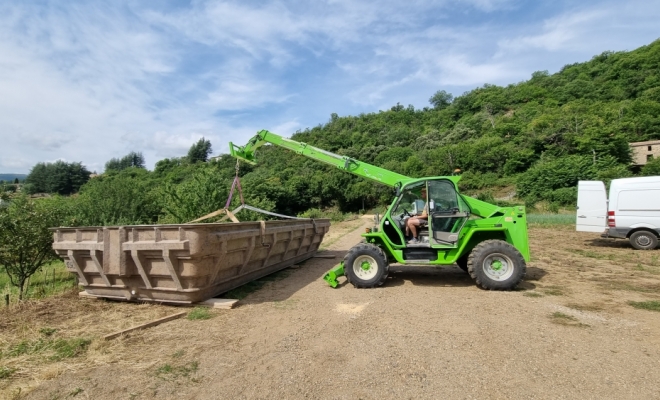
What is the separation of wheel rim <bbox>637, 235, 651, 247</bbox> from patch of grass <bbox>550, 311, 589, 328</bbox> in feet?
31.1

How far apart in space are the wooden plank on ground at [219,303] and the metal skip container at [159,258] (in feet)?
0.33

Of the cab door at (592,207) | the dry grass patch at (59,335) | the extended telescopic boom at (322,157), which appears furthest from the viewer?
the cab door at (592,207)

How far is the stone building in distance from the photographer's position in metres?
52.2

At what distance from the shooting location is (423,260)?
7.35 meters

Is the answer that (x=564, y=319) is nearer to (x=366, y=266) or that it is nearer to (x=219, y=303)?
(x=366, y=266)

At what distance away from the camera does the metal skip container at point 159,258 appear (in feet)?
17.7

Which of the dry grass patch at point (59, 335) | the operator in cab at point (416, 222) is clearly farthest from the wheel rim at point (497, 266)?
the dry grass patch at point (59, 335)

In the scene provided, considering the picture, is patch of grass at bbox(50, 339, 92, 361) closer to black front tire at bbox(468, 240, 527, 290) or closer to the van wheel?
black front tire at bbox(468, 240, 527, 290)

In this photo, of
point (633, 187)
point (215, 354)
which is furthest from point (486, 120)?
point (215, 354)

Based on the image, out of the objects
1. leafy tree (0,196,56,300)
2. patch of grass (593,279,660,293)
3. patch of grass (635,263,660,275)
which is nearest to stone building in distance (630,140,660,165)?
patch of grass (635,263,660,275)

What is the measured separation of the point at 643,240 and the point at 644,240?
0.02 meters

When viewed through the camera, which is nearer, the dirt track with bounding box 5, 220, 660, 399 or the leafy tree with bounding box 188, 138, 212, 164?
the dirt track with bounding box 5, 220, 660, 399

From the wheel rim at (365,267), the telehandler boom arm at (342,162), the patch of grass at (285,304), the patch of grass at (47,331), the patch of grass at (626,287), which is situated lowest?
the patch of grass at (47,331)

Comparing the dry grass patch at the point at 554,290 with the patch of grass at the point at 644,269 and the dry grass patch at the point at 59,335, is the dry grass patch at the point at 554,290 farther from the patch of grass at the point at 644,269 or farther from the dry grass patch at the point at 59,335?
the dry grass patch at the point at 59,335
